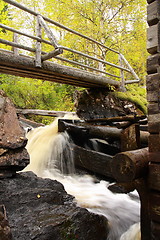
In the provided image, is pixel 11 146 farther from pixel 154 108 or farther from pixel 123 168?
pixel 154 108

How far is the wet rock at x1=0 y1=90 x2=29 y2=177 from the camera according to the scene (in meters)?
3.30

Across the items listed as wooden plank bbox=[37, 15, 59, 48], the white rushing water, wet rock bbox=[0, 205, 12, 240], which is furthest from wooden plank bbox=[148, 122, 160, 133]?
wooden plank bbox=[37, 15, 59, 48]

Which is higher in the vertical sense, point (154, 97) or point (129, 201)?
point (154, 97)

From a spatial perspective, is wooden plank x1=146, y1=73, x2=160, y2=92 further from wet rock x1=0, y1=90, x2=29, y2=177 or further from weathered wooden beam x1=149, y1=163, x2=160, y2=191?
wet rock x1=0, y1=90, x2=29, y2=177

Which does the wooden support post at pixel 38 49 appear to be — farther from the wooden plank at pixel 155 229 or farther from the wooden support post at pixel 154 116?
the wooden plank at pixel 155 229

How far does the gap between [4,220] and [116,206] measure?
259 cm

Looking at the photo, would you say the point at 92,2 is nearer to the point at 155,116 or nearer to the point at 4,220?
the point at 155,116

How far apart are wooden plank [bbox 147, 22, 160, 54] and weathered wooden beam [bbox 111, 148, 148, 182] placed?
1.32 m

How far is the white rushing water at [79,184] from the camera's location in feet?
10.3

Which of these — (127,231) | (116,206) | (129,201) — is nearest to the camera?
(127,231)

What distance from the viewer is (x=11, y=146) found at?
341 centimetres

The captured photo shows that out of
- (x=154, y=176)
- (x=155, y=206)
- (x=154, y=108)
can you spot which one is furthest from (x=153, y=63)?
(x=155, y=206)

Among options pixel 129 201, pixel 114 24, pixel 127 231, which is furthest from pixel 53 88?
pixel 127 231

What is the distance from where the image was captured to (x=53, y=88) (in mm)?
13141
